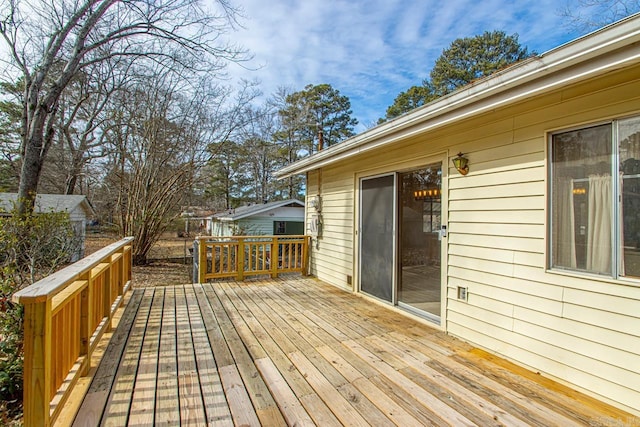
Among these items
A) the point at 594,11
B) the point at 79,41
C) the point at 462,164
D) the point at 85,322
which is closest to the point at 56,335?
the point at 85,322

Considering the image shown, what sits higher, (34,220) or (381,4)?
(381,4)

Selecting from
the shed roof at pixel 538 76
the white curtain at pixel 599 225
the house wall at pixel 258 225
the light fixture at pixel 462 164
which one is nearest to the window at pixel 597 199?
the white curtain at pixel 599 225

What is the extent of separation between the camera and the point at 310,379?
7.16 feet

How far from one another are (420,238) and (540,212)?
58.7 inches

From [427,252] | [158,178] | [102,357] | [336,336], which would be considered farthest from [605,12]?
[158,178]

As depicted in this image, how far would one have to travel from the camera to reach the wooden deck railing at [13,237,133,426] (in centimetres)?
137

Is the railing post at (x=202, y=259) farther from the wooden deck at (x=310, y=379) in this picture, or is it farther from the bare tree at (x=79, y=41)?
the bare tree at (x=79, y=41)

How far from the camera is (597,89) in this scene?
6.74 ft

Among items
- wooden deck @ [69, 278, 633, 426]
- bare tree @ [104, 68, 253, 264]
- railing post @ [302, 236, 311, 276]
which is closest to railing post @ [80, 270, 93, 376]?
wooden deck @ [69, 278, 633, 426]

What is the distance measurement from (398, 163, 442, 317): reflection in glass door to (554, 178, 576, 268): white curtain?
1.20 metres

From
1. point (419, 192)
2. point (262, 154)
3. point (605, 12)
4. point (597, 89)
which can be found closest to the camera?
point (597, 89)

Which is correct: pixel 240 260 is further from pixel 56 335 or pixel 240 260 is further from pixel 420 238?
pixel 56 335

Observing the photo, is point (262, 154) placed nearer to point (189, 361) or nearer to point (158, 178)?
point (158, 178)

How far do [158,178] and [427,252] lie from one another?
962 cm
